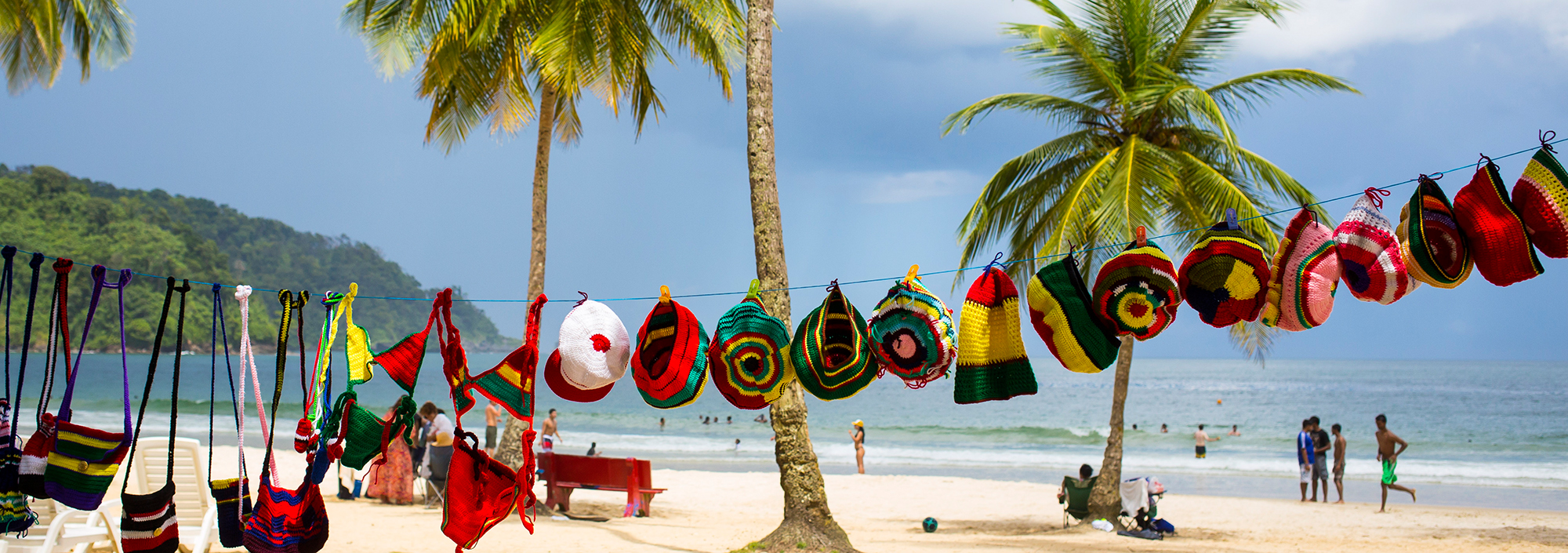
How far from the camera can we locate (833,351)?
4348mm

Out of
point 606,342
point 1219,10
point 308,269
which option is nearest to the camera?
point 606,342

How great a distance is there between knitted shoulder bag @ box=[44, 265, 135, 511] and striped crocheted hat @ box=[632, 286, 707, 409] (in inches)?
80.6

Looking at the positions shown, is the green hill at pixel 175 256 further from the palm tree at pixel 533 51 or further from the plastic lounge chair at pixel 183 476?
the plastic lounge chair at pixel 183 476

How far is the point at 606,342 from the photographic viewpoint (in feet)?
13.9

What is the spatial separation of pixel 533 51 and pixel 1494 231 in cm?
869

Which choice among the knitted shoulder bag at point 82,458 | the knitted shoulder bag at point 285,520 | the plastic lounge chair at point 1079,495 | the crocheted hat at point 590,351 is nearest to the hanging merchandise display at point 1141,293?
the crocheted hat at point 590,351

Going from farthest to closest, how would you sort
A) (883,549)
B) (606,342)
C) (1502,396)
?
1. (1502,396)
2. (883,549)
3. (606,342)

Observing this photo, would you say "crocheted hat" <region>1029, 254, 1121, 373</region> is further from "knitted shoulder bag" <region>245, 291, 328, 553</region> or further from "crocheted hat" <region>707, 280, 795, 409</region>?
"knitted shoulder bag" <region>245, 291, 328, 553</region>

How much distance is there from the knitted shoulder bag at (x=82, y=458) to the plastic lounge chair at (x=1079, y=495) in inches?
342

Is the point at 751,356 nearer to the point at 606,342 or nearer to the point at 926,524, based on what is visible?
the point at 606,342

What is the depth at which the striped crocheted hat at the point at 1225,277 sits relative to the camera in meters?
3.86

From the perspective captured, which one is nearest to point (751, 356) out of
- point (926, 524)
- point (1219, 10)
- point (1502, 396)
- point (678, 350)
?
point (678, 350)

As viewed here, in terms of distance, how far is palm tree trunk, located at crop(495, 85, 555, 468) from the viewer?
9.98 metres

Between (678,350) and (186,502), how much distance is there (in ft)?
12.1
